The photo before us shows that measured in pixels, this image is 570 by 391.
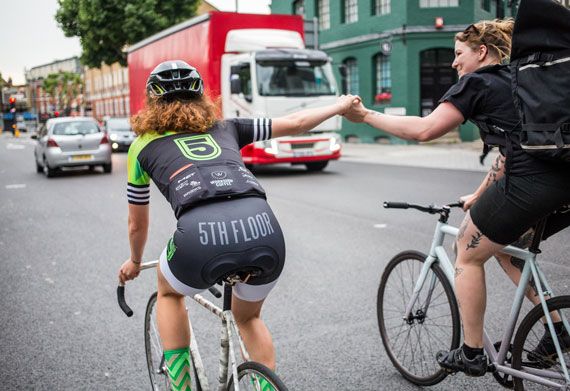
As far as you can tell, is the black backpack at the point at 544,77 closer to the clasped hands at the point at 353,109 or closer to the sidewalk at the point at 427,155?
the clasped hands at the point at 353,109

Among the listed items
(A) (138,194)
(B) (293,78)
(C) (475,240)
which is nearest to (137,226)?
(A) (138,194)

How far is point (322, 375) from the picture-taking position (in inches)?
153

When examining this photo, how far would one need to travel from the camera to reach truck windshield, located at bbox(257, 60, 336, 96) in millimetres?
15443

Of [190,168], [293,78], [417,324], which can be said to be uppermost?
[293,78]

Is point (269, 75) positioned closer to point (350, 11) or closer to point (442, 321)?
→ point (442, 321)

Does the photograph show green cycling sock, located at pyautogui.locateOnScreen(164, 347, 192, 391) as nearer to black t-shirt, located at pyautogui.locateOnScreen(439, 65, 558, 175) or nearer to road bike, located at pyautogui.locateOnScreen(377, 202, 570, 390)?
road bike, located at pyautogui.locateOnScreen(377, 202, 570, 390)

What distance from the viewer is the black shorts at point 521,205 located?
2.70 metres

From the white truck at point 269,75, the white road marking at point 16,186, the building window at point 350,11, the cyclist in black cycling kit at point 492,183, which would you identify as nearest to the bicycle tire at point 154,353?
the cyclist in black cycling kit at point 492,183

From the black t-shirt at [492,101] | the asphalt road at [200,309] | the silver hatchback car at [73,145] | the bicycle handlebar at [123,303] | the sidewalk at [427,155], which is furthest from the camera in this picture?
the sidewalk at [427,155]

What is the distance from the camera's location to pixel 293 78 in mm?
15719

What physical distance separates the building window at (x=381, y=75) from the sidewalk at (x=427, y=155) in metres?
2.56

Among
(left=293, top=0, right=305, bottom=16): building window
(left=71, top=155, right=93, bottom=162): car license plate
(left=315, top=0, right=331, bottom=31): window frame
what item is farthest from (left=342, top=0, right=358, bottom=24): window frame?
(left=71, top=155, right=93, bottom=162): car license plate

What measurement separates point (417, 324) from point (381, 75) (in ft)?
86.9

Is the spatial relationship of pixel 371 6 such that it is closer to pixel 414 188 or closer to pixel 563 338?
pixel 414 188
